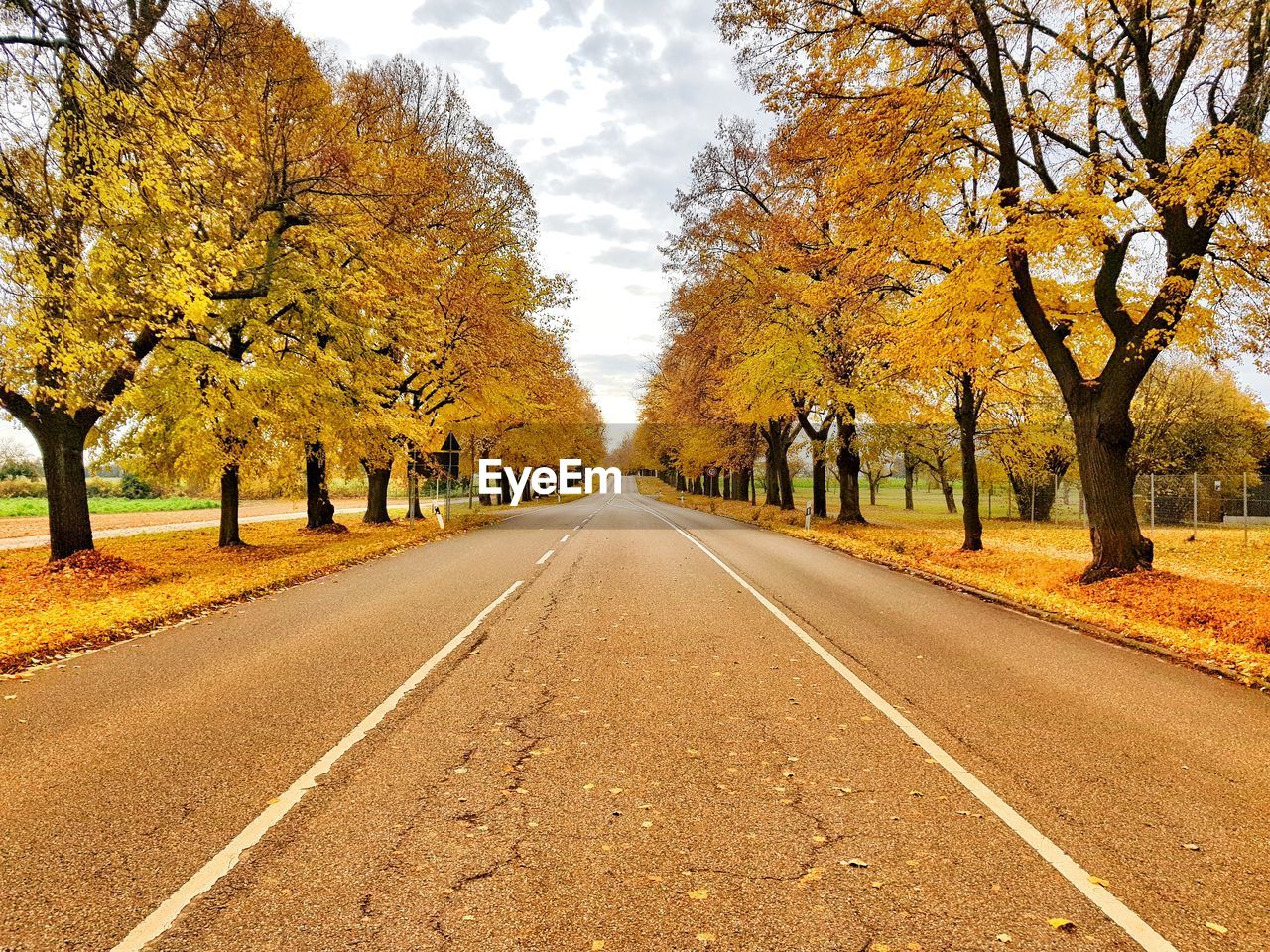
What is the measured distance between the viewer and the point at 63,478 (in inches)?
490

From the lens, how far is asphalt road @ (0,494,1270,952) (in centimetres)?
270

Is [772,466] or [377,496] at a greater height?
[772,466]

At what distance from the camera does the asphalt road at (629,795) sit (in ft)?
8.86

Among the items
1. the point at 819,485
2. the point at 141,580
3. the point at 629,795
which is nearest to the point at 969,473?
the point at 819,485

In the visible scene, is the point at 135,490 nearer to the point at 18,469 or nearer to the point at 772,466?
the point at 18,469

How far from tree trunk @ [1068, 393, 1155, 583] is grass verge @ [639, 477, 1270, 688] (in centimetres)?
41

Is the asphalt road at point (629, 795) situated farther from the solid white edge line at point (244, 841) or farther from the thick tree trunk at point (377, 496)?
the thick tree trunk at point (377, 496)

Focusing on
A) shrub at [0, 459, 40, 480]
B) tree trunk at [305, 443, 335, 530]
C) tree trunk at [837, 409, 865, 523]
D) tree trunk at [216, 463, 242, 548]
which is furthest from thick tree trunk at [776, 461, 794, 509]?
shrub at [0, 459, 40, 480]

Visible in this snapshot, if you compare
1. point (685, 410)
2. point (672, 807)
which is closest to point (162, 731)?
point (672, 807)

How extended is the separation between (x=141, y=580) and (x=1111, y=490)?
16615 millimetres

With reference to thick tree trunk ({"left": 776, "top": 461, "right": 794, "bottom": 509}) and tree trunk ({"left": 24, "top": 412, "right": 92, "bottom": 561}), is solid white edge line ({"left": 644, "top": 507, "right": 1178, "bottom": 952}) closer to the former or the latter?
tree trunk ({"left": 24, "top": 412, "right": 92, "bottom": 561})

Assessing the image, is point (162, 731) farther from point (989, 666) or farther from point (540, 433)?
point (540, 433)

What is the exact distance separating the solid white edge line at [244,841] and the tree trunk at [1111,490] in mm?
11218

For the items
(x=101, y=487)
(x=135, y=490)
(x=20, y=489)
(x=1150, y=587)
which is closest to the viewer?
(x=1150, y=587)
